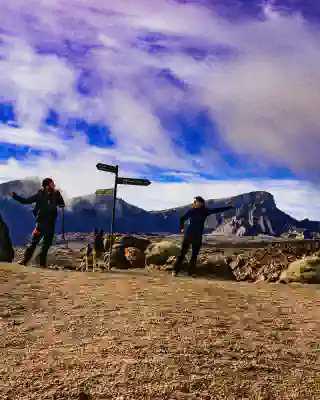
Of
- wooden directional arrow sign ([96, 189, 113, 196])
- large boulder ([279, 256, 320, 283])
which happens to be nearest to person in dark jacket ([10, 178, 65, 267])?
wooden directional arrow sign ([96, 189, 113, 196])

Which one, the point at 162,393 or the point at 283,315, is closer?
the point at 162,393

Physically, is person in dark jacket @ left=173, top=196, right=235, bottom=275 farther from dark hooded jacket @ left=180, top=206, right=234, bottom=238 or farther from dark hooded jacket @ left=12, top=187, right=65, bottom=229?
dark hooded jacket @ left=12, top=187, right=65, bottom=229

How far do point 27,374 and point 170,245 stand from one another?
1430 centimetres

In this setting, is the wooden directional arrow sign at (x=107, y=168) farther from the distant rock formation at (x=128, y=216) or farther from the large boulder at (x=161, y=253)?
the distant rock formation at (x=128, y=216)

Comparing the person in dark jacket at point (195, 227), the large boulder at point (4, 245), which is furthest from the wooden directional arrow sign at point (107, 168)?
the large boulder at point (4, 245)

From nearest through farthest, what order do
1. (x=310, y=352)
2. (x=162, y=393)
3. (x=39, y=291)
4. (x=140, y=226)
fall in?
(x=162, y=393), (x=310, y=352), (x=39, y=291), (x=140, y=226)

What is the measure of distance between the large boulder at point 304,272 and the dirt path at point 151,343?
364 centimetres

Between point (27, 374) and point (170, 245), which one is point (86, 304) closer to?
point (27, 374)

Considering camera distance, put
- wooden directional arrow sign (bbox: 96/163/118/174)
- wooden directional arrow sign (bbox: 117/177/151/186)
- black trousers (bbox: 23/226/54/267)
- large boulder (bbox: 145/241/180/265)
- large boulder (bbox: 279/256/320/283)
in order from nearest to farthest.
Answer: black trousers (bbox: 23/226/54/267)
large boulder (bbox: 279/256/320/283)
wooden directional arrow sign (bbox: 96/163/118/174)
wooden directional arrow sign (bbox: 117/177/151/186)
large boulder (bbox: 145/241/180/265)

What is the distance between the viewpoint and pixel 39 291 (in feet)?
24.0

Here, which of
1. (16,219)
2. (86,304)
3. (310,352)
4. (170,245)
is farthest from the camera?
(16,219)

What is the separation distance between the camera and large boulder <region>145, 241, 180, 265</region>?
17.4m

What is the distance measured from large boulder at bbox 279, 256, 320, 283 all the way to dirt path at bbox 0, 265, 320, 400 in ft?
12.0

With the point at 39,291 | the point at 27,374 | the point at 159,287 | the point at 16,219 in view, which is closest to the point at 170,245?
the point at 159,287
